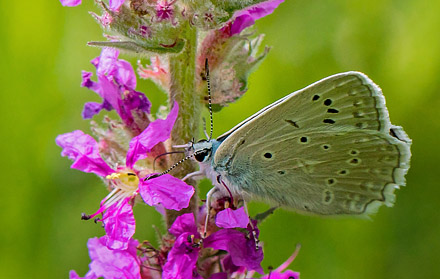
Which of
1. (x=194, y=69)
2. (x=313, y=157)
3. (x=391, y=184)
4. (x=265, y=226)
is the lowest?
(x=265, y=226)

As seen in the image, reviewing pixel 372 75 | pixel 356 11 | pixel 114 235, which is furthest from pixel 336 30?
pixel 114 235

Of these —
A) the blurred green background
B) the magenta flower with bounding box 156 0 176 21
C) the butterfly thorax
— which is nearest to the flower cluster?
the magenta flower with bounding box 156 0 176 21

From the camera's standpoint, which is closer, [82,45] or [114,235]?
[114,235]

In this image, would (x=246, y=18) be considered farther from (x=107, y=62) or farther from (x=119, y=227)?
(x=119, y=227)

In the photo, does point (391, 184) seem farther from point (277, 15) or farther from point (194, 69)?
point (277, 15)

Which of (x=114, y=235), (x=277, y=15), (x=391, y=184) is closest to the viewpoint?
(x=114, y=235)

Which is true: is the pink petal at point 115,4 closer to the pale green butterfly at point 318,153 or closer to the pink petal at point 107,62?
the pink petal at point 107,62

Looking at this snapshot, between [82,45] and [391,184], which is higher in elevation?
[82,45]

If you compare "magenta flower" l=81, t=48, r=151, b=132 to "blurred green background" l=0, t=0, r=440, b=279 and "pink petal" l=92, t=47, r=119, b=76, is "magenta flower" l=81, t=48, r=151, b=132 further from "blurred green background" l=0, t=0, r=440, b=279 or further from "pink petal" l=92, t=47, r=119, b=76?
"blurred green background" l=0, t=0, r=440, b=279
